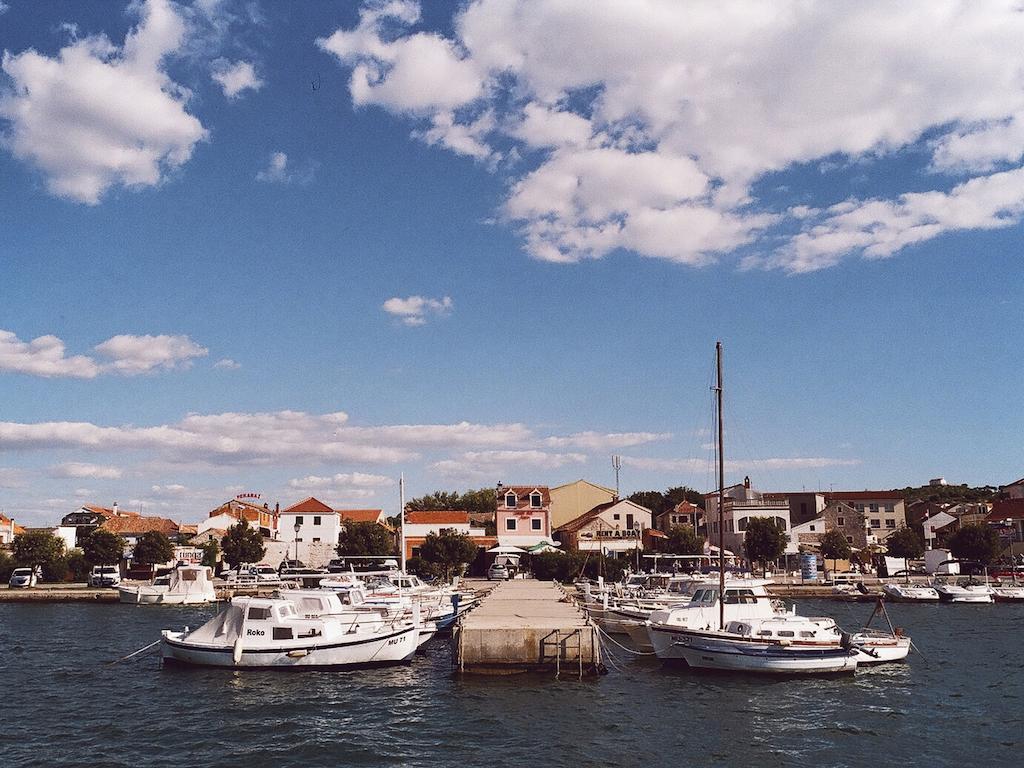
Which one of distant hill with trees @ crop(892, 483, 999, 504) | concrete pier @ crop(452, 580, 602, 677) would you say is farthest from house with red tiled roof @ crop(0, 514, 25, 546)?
distant hill with trees @ crop(892, 483, 999, 504)

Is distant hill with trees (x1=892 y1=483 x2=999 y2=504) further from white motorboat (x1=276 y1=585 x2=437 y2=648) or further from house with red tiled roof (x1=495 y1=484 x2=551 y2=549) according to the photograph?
white motorboat (x1=276 y1=585 x2=437 y2=648)

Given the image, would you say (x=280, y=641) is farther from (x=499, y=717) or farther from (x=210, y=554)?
(x=210, y=554)

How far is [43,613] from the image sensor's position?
201 ft

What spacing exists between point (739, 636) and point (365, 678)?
49.9ft

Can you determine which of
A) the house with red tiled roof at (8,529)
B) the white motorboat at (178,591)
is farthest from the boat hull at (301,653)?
the house with red tiled roof at (8,529)

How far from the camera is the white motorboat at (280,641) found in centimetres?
3503

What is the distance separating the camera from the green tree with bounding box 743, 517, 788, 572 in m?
80.9

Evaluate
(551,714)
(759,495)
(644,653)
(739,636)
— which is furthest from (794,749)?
(759,495)

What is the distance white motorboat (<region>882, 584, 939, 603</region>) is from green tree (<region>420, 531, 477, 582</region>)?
36.8 m

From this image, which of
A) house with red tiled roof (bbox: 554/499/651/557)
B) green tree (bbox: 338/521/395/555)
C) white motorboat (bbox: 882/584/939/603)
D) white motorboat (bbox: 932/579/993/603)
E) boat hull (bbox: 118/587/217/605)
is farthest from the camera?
house with red tiled roof (bbox: 554/499/651/557)

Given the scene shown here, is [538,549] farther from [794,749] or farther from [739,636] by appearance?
[794,749]

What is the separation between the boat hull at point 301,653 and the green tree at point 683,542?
51.3 meters

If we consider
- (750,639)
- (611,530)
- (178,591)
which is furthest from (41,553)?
(750,639)

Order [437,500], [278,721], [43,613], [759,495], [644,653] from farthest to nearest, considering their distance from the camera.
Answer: [437,500] < [759,495] < [43,613] < [644,653] < [278,721]
